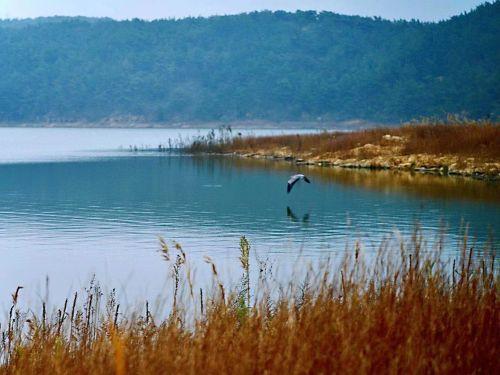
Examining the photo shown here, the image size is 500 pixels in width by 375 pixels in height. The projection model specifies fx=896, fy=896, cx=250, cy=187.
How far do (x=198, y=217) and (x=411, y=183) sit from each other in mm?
12648

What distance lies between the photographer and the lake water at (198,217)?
18.0 metres

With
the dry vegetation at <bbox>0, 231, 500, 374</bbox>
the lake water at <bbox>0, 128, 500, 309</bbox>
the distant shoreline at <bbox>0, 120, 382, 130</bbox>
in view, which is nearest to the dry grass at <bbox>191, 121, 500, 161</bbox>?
the lake water at <bbox>0, 128, 500, 309</bbox>

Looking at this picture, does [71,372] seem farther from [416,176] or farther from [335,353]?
[416,176]

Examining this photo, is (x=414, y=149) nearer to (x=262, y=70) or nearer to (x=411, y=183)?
(x=411, y=183)

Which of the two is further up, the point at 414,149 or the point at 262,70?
the point at 262,70

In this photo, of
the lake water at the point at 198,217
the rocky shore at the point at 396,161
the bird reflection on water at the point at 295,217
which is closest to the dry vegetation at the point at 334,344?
the lake water at the point at 198,217

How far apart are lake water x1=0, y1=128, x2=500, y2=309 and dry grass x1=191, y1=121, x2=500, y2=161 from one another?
10.4 ft

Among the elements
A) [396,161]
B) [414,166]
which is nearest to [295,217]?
[414,166]

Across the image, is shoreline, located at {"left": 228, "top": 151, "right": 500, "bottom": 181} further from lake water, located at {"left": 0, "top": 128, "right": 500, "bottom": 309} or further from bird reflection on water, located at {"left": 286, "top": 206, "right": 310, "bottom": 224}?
bird reflection on water, located at {"left": 286, "top": 206, "right": 310, "bottom": 224}

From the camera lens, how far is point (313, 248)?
2002cm

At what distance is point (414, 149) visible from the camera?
4472 cm

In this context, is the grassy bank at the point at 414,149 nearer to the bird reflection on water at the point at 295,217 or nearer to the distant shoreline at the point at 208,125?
the bird reflection on water at the point at 295,217

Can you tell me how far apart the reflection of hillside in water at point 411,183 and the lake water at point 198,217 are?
68 mm

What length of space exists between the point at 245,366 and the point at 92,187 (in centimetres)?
3361
